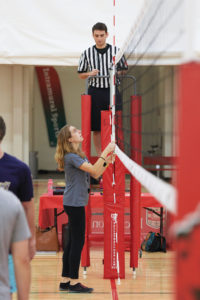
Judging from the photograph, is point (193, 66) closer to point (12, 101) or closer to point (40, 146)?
point (12, 101)

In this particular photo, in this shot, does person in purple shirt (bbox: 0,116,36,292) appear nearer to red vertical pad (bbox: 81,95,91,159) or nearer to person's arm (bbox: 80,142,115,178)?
person's arm (bbox: 80,142,115,178)

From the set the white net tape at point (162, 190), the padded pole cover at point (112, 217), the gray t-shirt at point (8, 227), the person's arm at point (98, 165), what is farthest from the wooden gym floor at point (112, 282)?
the gray t-shirt at point (8, 227)

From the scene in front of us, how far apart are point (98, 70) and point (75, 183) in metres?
1.33

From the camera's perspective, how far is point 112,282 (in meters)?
5.51

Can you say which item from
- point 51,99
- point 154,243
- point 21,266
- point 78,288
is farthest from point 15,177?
point 51,99

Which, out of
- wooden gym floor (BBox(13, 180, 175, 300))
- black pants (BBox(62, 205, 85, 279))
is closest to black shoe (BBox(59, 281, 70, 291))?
wooden gym floor (BBox(13, 180, 175, 300))

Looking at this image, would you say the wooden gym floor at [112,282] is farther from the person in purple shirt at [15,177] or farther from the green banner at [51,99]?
the green banner at [51,99]

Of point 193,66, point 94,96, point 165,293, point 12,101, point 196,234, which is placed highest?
point 12,101

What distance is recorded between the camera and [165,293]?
5148mm

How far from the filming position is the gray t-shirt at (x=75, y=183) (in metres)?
4.87

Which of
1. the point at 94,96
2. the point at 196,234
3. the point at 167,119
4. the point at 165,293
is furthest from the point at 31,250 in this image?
the point at 167,119

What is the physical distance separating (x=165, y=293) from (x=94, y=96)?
2240 millimetres

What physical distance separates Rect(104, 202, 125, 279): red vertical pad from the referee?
0.96m

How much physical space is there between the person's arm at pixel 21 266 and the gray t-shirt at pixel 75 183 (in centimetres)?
241
